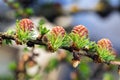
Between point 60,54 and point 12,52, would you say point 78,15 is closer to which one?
point 12,52

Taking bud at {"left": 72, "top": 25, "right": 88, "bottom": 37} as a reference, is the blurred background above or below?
above

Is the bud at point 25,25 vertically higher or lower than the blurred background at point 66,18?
lower

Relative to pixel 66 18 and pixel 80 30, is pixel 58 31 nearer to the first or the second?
pixel 80 30

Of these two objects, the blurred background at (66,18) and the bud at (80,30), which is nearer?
the bud at (80,30)

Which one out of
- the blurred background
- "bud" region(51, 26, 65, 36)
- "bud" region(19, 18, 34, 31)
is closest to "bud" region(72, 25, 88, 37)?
"bud" region(51, 26, 65, 36)

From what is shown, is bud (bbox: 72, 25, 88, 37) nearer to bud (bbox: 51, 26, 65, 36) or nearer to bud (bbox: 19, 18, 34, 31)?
bud (bbox: 51, 26, 65, 36)

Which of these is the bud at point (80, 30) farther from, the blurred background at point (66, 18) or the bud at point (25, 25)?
the blurred background at point (66, 18)

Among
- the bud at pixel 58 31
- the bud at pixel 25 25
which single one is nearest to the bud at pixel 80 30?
the bud at pixel 58 31

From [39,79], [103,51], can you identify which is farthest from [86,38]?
[39,79]

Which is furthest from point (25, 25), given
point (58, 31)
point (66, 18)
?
point (66, 18)

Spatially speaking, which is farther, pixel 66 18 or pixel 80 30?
pixel 66 18

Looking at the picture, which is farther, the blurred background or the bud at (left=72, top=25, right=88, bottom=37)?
the blurred background
